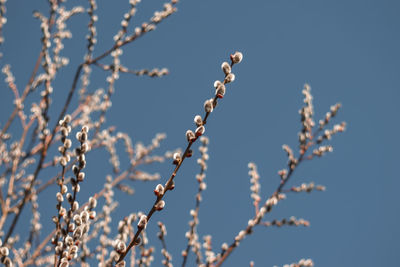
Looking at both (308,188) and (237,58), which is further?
(308,188)

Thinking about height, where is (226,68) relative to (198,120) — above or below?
above

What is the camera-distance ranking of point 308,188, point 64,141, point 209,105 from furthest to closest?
point 308,188
point 64,141
point 209,105

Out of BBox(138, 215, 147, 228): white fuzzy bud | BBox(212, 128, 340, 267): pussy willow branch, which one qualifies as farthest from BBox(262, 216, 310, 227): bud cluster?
BBox(138, 215, 147, 228): white fuzzy bud

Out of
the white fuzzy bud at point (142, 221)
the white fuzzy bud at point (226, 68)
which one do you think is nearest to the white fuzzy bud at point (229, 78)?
the white fuzzy bud at point (226, 68)

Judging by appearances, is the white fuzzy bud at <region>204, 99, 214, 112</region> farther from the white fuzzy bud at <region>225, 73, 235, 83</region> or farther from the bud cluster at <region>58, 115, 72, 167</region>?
the bud cluster at <region>58, 115, 72, 167</region>

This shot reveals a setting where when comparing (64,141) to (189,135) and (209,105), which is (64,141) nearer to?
(189,135)

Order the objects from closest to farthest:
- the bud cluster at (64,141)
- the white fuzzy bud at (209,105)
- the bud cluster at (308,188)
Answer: the white fuzzy bud at (209,105) → the bud cluster at (64,141) → the bud cluster at (308,188)

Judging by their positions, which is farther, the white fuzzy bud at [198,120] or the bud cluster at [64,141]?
the bud cluster at [64,141]

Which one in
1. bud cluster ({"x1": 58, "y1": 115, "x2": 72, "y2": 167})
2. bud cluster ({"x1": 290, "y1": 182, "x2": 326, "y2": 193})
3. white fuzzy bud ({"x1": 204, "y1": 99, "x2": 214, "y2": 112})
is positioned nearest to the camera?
white fuzzy bud ({"x1": 204, "y1": 99, "x2": 214, "y2": 112})

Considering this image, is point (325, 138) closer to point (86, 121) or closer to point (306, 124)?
point (306, 124)

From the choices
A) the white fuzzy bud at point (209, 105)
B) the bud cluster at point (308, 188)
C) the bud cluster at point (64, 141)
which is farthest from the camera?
the bud cluster at point (308, 188)

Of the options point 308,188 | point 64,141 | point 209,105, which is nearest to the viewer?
point 209,105

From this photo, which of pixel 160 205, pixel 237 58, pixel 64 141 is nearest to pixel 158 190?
pixel 160 205

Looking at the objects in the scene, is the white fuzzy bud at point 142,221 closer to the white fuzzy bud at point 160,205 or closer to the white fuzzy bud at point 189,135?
the white fuzzy bud at point 160,205
